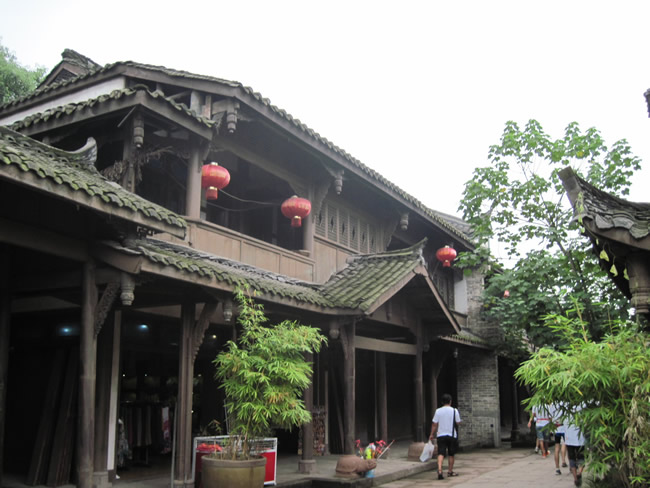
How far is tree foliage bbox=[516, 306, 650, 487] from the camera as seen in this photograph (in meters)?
5.37

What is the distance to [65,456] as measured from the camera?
8.57 m

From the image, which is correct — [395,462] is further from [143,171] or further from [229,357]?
[143,171]

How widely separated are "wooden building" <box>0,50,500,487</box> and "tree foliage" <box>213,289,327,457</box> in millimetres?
556

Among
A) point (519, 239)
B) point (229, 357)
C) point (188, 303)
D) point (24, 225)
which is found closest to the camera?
point (24, 225)

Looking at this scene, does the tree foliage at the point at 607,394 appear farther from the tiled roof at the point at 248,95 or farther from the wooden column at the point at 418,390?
the wooden column at the point at 418,390

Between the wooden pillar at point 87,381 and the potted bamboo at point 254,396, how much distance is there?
1.57 meters

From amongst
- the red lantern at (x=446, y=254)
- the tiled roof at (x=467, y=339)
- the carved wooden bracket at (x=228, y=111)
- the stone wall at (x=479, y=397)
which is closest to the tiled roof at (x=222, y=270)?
the carved wooden bracket at (x=228, y=111)

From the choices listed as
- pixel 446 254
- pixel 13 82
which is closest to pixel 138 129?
pixel 446 254

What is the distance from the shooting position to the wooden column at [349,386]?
36.1 feet

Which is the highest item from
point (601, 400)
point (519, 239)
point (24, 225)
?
point (519, 239)

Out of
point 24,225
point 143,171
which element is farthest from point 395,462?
point 24,225

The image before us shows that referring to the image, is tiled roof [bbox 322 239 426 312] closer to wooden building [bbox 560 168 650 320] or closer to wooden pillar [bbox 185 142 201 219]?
wooden pillar [bbox 185 142 201 219]

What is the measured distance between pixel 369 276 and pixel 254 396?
4885 mm

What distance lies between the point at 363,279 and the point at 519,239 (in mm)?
3484
